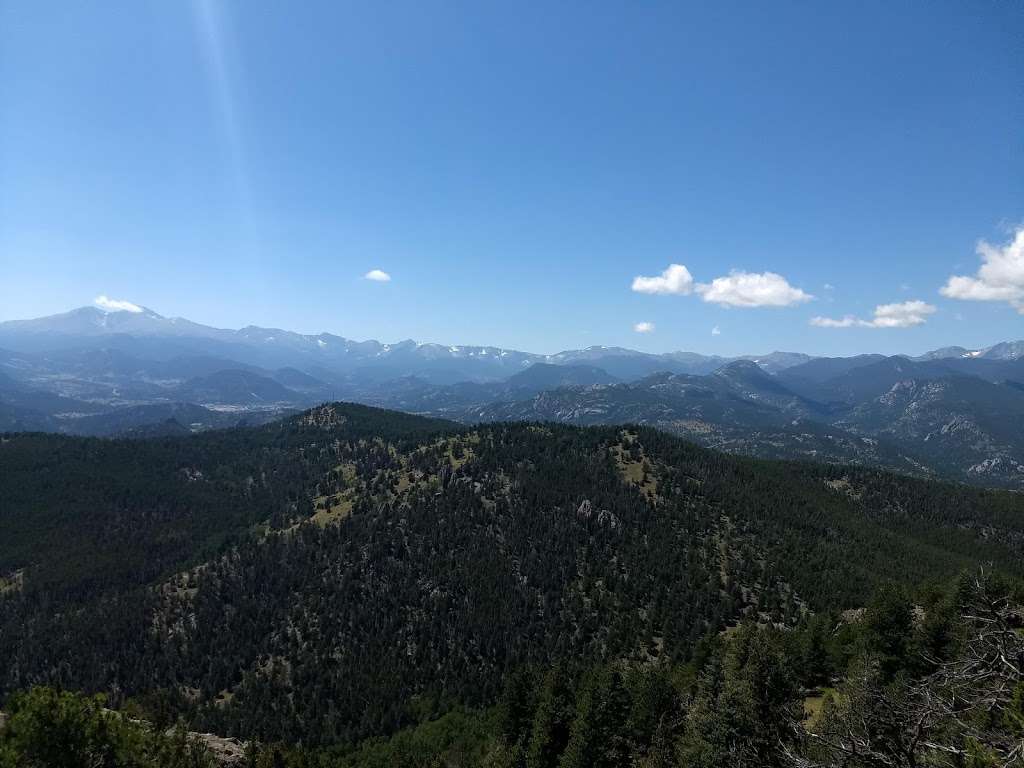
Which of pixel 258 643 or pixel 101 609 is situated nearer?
pixel 258 643

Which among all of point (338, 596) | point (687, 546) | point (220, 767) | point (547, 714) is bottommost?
point (338, 596)

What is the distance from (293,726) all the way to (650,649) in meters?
Result: 98.9

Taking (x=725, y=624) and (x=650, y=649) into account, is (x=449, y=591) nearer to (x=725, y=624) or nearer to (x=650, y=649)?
(x=650, y=649)

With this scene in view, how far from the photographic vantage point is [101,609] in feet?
610

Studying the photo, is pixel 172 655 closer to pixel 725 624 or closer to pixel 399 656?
pixel 399 656

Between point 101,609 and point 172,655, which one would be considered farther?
point 101,609

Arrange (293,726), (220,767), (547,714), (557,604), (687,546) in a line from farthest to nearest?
(687,546) → (557,604) → (293,726) → (220,767) → (547,714)

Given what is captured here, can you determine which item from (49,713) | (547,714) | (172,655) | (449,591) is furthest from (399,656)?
(49,713)

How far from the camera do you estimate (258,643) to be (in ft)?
551

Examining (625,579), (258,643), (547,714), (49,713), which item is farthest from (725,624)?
(49,713)

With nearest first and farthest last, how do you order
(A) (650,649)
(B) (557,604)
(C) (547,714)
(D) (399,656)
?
(C) (547,714)
(A) (650,649)
(D) (399,656)
(B) (557,604)

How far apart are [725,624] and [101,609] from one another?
214m

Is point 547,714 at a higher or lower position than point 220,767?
higher

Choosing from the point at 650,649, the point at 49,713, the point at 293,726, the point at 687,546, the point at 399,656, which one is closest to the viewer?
the point at 49,713
